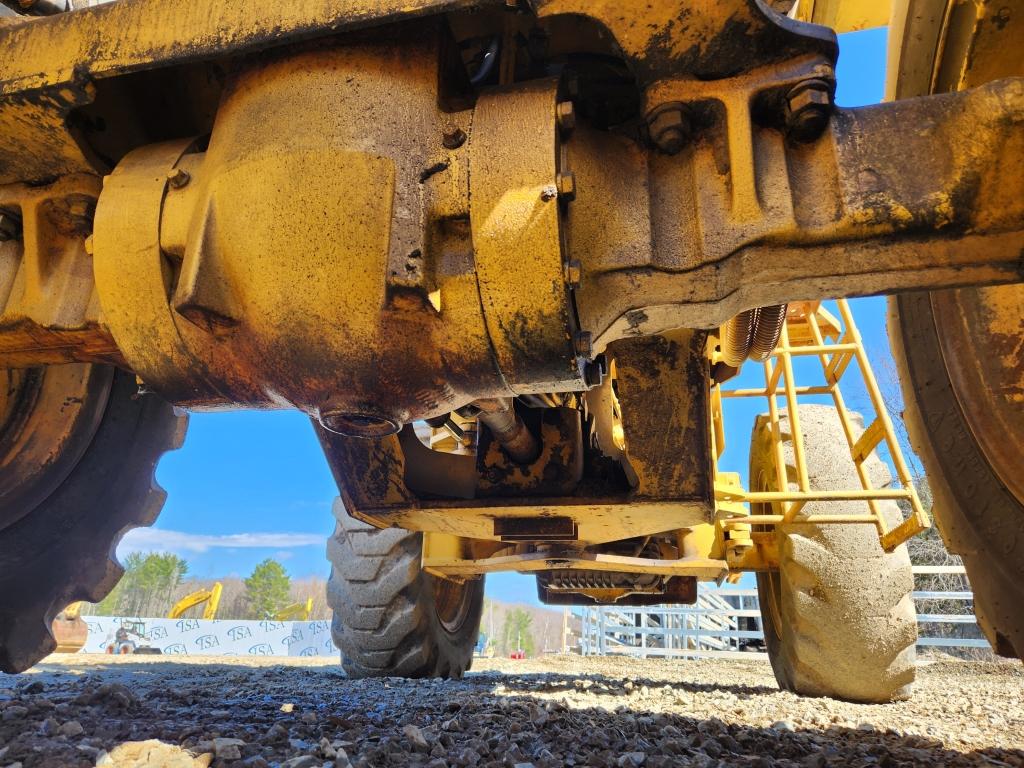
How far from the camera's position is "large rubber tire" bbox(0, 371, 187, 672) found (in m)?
2.09

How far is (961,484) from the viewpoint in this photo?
5.36 ft

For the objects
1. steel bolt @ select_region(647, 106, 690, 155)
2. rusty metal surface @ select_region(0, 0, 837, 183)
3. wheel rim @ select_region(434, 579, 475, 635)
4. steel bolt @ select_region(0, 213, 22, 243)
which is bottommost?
wheel rim @ select_region(434, 579, 475, 635)

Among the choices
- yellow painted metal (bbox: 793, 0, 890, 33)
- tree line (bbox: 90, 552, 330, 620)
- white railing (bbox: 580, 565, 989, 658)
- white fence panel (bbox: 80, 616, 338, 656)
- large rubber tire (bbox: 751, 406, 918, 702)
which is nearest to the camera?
yellow painted metal (bbox: 793, 0, 890, 33)

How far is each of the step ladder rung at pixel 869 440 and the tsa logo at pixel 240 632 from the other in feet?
47.6

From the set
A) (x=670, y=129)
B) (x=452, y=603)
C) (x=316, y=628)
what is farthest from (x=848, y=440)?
(x=316, y=628)

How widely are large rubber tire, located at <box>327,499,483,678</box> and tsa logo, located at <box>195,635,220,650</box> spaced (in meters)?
14.3

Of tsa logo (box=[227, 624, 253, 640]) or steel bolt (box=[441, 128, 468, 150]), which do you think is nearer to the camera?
steel bolt (box=[441, 128, 468, 150])

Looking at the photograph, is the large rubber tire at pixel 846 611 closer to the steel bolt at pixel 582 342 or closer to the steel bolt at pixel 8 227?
the steel bolt at pixel 582 342

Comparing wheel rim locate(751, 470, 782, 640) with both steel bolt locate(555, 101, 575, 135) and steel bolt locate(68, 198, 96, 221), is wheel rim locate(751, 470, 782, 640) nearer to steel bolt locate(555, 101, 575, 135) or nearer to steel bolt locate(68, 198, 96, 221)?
steel bolt locate(555, 101, 575, 135)

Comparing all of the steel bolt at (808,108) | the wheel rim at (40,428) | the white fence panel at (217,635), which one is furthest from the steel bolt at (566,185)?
the white fence panel at (217,635)

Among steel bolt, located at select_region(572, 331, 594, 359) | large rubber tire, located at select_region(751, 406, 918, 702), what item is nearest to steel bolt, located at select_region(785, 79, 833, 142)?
steel bolt, located at select_region(572, 331, 594, 359)

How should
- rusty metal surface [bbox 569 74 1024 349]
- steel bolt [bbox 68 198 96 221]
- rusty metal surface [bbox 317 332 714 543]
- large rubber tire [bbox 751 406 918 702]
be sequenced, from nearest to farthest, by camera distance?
rusty metal surface [bbox 569 74 1024 349] < steel bolt [bbox 68 198 96 221] < rusty metal surface [bbox 317 332 714 543] < large rubber tire [bbox 751 406 918 702]

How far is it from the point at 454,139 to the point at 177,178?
1.78ft

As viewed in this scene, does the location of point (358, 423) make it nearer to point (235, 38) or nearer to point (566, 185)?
point (566, 185)
